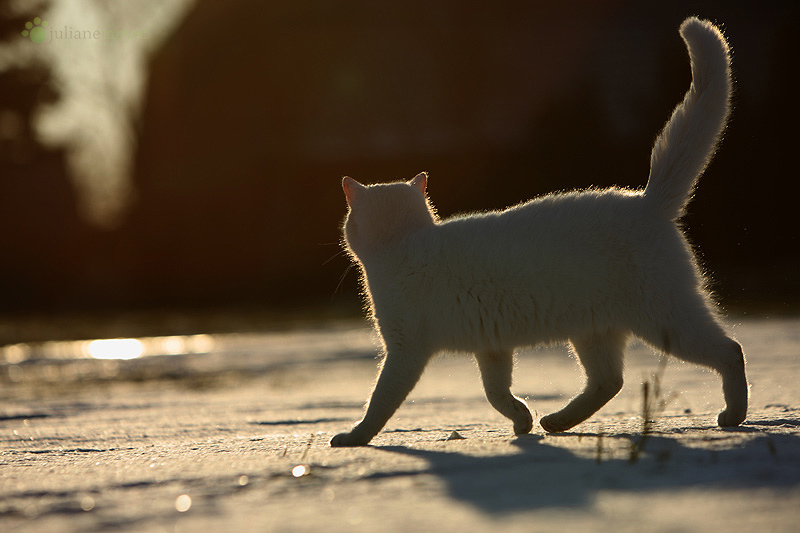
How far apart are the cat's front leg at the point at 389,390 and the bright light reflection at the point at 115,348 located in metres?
7.67

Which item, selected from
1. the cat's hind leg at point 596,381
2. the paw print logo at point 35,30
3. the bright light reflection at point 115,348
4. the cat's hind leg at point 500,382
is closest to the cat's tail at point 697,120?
the cat's hind leg at point 596,381

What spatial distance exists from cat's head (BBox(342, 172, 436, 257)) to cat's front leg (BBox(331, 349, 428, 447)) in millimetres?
594

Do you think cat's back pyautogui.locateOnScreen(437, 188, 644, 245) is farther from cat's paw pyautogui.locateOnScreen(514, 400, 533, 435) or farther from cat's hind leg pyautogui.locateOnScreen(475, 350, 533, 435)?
cat's paw pyautogui.locateOnScreen(514, 400, 533, 435)

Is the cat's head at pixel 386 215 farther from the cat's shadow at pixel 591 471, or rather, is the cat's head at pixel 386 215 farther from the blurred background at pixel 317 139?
the blurred background at pixel 317 139

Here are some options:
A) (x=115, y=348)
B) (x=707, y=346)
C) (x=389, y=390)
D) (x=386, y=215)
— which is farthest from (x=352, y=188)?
(x=115, y=348)

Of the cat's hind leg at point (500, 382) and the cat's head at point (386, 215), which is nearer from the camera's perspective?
the cat's hind leg at point (500, 382)

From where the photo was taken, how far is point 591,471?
216cm

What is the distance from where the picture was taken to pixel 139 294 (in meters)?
20.5

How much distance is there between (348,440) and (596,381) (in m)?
1.10

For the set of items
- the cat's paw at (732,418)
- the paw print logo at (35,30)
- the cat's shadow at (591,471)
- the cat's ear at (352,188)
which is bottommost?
the cat's paw at (732,418)

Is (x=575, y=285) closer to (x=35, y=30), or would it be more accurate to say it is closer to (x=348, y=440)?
(x=348, y=440)

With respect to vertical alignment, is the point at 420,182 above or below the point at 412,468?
above

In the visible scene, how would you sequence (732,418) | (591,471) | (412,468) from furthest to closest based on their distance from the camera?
(732,418)
(412,468)
(591,471)

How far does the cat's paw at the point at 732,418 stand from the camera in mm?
3068
